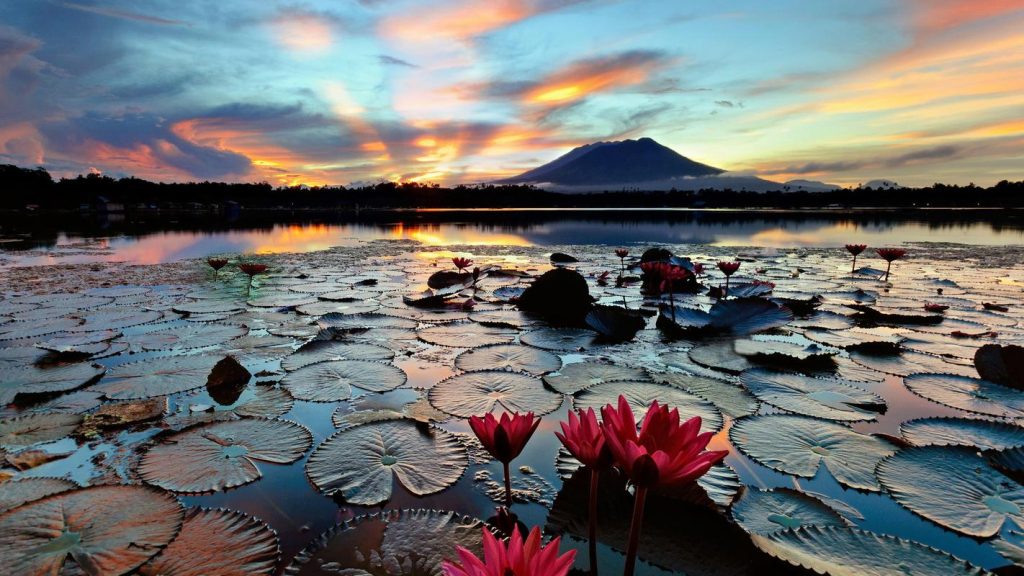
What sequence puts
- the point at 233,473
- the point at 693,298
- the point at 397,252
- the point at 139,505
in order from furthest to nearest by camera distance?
the point at 397,252 < the point at 693,298 < the point at 233,473 < the point at 139,505

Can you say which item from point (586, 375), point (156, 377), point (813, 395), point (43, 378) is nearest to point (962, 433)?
point (813, 395)

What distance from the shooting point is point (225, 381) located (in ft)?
8.48

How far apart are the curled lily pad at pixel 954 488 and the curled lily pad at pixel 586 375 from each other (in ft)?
3.94

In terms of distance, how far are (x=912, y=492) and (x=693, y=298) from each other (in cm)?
409

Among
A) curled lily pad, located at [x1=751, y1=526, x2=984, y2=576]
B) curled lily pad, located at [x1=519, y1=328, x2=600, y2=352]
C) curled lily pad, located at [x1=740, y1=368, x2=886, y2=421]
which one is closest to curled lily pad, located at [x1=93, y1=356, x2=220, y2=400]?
curled lily pad, located at [x1=519, y1=328, x2=600, y2=352]

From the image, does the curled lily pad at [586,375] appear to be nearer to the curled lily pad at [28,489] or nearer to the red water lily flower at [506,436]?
the red water lily flower at [506,436]

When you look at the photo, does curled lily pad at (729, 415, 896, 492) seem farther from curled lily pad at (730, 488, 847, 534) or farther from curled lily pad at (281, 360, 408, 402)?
curled lily pad at (281, 360, 408, 402)

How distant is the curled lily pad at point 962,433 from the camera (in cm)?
196

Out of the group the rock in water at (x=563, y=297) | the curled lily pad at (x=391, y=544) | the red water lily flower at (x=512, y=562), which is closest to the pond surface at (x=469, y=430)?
the curled lily pad at (x=391, y=544)

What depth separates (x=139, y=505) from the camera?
4.88ft

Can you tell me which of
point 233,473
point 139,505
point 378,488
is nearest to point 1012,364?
point 378,488

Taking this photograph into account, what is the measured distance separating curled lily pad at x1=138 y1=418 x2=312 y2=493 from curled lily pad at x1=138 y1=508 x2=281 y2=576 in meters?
0.25

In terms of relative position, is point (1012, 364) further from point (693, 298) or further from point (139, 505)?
point (139, 505)

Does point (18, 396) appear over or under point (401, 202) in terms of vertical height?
under
